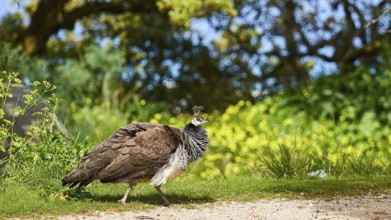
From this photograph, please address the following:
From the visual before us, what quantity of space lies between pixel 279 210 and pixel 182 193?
144 cm

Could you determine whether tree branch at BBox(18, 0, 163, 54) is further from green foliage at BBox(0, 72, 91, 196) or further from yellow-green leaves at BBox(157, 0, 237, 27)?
green foliage at BBox(0, 72, 91, 196)

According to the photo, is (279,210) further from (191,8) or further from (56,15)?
(56,15)

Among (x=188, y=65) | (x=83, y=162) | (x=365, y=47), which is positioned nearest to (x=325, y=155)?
(x=83, y=162)

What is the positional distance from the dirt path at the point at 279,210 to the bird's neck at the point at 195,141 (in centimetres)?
58

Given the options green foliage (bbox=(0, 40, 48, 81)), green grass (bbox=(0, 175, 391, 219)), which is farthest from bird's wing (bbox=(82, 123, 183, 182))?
green foliage (bbox=(0, 40, 48, 81))

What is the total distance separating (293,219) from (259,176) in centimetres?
273

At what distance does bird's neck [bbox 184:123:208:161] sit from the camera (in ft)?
25.4

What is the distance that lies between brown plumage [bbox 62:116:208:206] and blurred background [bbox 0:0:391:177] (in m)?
4.80

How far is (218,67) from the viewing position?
59.5ft

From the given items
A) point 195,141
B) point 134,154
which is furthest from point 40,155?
point 195,141

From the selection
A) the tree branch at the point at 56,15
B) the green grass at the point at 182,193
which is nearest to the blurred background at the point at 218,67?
the tree branch at the point at 56,15

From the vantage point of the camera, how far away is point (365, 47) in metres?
16.8

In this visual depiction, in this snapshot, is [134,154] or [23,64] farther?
[23,64]

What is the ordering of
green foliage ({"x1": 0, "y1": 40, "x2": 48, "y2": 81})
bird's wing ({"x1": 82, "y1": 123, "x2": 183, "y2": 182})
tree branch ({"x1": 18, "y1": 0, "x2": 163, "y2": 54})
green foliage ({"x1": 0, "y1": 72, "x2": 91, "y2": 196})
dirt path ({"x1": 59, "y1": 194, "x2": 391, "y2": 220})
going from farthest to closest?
tree branch ({"x1": 18, "y1": 0, "x2": 163, "y2": 54}) < green foliage ({"x1": 0, "y1": 40, "x2": 48, "y2": 81}) < green foliage ({"x1": 0, "y1": 72, "x2": 91, "y2": 196}) < bird's wing ({"x1": 82, "y1": 123, "x2": 183, "y2": 182}) < dirt path ({"x1": 59, "y1": 194, "x2": 391, "y2": 220})
